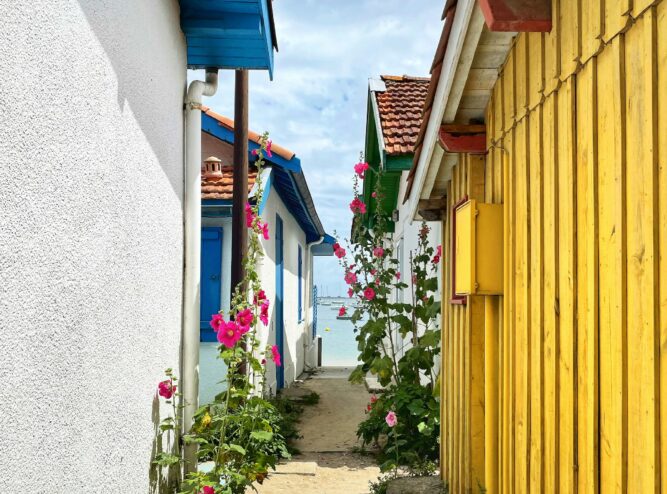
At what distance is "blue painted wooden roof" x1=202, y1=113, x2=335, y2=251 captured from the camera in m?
7.39

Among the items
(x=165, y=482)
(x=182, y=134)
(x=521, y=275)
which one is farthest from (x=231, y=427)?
(x=521, y=275)

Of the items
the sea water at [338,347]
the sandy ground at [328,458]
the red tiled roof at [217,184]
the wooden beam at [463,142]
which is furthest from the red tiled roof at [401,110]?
the wooden beam at [463,142]

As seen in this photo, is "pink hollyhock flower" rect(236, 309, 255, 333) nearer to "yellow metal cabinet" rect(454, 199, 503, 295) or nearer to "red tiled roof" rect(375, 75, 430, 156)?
"yellow metal cabinet" rect(454, 199, 503, 295)

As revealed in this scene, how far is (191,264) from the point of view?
13.8 ft

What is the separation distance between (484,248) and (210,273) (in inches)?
166

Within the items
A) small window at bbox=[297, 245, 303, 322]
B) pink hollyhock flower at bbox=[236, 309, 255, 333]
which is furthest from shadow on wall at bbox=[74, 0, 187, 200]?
small window at bbox=[297, 245, 303, 322]

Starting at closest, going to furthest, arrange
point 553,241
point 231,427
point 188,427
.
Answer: point 553,241
point 188,427
point 231,427

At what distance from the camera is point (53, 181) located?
1.94m

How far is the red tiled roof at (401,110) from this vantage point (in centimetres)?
729

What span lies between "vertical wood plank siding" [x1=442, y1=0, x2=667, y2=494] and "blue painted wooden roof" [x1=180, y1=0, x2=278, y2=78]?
1.88m

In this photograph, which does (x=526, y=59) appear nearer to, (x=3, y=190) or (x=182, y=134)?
(x=3, y=190)

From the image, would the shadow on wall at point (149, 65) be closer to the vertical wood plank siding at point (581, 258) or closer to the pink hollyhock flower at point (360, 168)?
the vertical wood plank siding at point (581, 258)

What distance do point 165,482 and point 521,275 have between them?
2533mm

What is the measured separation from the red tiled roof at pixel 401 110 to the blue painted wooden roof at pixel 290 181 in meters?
1.31
